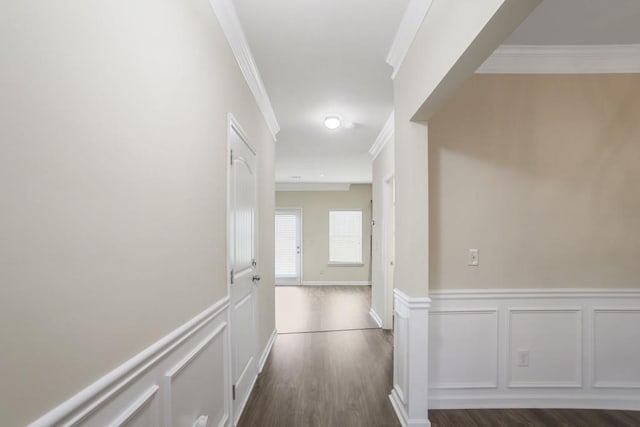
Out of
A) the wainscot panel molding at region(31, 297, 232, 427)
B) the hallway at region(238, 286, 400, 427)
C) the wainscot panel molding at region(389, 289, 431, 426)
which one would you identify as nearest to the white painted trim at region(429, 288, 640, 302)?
the wainscot panel molding at region(389, 289, 431, 426)

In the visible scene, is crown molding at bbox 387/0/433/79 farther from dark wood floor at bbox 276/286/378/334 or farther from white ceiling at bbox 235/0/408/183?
dark wood floor at bbox 276/286/378/334

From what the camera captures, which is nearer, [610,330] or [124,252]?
[124,252]

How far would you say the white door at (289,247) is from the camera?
809 centimetres

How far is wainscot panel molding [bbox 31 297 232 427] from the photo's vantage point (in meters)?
0.77

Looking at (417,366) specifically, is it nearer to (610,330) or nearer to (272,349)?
(610,330)

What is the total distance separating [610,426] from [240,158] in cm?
314

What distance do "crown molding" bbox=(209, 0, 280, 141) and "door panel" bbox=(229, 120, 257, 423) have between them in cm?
49

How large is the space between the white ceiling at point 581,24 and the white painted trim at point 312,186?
19.9ft

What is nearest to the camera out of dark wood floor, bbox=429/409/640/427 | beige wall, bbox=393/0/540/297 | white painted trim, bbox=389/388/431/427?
beige wall, bbox=393/0/540/297

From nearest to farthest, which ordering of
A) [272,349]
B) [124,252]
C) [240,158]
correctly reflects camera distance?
[124,252] → [240,158] → [272,349]

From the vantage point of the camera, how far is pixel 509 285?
2.30 meters

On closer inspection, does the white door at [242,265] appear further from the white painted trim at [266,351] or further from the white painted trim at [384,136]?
the white painted trim at [384,136]

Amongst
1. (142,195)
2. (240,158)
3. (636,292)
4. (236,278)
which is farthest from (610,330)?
(142,195)

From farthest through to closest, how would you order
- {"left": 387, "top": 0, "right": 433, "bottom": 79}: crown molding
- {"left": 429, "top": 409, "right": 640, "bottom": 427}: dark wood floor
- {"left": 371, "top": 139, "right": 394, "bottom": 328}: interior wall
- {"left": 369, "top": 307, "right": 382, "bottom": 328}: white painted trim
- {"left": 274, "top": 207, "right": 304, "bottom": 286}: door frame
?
1. {"left": 274, "top": 207, "right": 304, "bottom": 286}: door frame
2. {"left": 369, "top": 307, "right": 382, "bottom": 328}: white painted trim
3. {"left": 371, "top": 139, "right": 394, "bottom": 328}: interior wall
4. {"left": 429, "top": 409, "right": 640, "bottom": 427}: dark wood floor
5. {"left": 387, "top": 0, "right": 433, "bottom": 79}: crown molding
